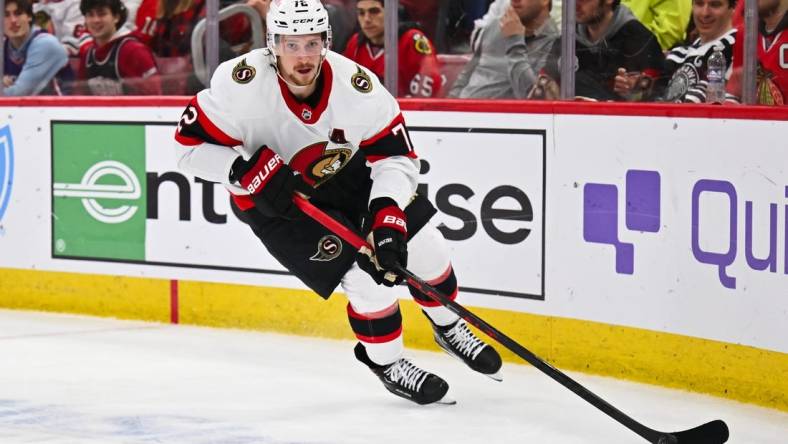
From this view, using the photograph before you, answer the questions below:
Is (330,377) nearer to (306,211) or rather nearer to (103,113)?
(306,211)

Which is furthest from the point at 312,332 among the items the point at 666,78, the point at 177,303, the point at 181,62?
the point at 666,78

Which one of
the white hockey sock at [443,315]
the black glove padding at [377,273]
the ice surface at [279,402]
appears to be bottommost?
the ice surface at [279,402]

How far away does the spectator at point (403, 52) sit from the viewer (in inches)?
193

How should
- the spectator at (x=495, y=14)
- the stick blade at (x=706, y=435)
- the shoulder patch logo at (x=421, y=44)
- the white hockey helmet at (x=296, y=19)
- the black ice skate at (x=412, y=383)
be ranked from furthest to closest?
the shoulder patch logo at (x=421, y=44)
the spectator at (x=495, y=14)
the black ice skate at (x=412, y=383)
the white hockey helmet at (x=296, y=19)
the stick blade at (x=706, y=435)

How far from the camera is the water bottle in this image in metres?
4.15

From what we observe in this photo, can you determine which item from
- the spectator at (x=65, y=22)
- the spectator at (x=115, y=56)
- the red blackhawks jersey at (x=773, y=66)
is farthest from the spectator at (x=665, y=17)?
the spectator at (x=65, y=22)

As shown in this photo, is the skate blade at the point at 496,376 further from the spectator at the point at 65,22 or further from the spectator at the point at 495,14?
the spectator at the point at 65,22

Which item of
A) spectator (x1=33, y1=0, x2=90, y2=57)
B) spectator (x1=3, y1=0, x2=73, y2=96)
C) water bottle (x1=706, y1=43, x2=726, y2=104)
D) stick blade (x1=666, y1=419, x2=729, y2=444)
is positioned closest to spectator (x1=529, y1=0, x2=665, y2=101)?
water bottle (x1=706, y1=43, x2=726, y2=104)

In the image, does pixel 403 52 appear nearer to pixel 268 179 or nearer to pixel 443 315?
pixel 443 315

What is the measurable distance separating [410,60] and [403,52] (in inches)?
1.5

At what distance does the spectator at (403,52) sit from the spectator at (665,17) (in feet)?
2.63

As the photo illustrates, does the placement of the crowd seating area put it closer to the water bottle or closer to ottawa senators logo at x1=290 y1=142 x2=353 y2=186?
the water bottle

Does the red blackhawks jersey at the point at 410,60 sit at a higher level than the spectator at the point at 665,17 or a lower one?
lower

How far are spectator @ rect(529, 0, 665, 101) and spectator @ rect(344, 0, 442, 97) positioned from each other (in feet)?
1.44
